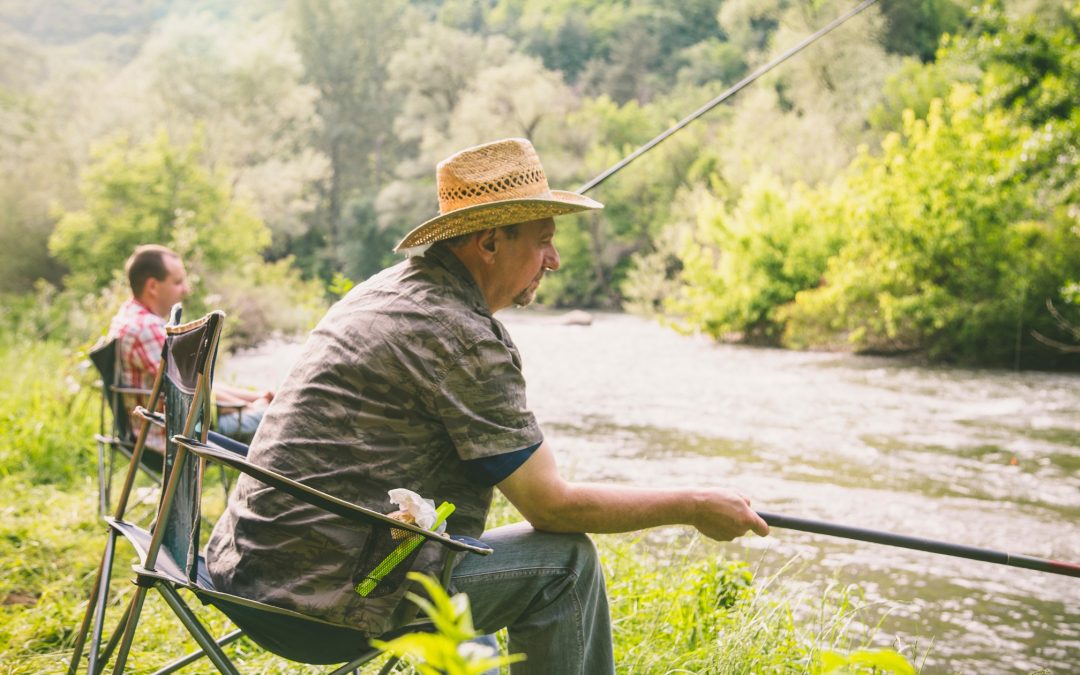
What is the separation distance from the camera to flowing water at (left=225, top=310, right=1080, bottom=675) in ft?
15.3

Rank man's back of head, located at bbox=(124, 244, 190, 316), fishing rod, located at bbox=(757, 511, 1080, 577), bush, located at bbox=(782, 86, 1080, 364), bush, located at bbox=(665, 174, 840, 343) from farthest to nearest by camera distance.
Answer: bush, located at bbox=(665, 174, 840, 343) → bush, located at bbox=(782, 86, 1080, 364) → man's back of head, located at bbox=(124, 244, 190, 316) → fishing rod, located at bbox=(757, 511, 1080, 577)

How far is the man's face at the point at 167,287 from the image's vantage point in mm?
3889

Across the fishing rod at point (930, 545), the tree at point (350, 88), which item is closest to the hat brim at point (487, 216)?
the fishing rod at point (930, 545)

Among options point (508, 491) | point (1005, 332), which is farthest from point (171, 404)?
point (1005, 332)

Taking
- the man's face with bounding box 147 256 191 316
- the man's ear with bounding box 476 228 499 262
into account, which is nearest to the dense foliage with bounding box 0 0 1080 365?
the man's face with bounding box 147 256 191 316

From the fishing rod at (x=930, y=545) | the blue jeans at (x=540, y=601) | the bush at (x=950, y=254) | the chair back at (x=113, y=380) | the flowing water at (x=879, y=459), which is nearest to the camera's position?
the blue jeans at (x=540, y=601)

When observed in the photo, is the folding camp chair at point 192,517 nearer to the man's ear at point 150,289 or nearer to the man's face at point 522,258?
the man's face at point 522,258

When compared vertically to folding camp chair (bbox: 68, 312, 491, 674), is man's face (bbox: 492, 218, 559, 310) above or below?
above

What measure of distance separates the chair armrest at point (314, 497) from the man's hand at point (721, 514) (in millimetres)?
515

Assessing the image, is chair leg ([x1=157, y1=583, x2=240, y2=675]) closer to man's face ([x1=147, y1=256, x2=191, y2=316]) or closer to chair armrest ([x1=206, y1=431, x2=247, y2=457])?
chair armrest ([x1=206, y1=431, x2=247, y2=457])

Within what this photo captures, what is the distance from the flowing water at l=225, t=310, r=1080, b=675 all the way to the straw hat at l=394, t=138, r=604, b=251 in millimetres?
1903

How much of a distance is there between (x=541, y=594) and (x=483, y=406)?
383mm

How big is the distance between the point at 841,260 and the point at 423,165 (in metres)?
Result: 17.3

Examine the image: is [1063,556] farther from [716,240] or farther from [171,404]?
[716,240]
